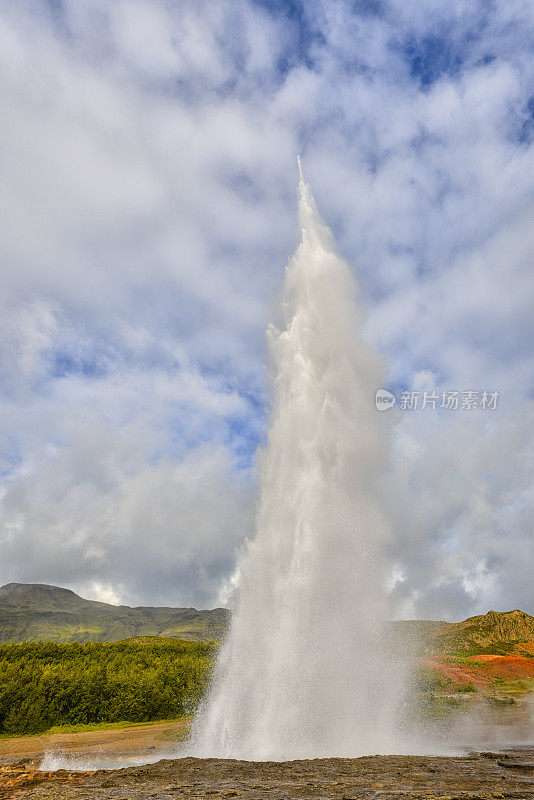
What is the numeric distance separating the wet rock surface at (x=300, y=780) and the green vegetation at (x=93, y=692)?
19533 millimetres

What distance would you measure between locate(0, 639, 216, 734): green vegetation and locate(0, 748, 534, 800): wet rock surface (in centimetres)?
1953

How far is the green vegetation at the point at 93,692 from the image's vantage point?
100 ft

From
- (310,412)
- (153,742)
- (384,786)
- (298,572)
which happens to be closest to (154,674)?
(153,742)

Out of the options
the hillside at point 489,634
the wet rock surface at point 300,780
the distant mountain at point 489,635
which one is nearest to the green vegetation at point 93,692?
the wet rock surface at point 300,780

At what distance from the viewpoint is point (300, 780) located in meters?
10.7

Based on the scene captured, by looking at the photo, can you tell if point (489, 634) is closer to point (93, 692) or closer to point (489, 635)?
point (489, 635)

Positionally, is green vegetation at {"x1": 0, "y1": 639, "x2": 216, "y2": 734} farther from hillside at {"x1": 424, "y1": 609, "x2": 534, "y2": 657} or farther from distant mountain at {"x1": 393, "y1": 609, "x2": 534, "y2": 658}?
hillside at {"x1": 424, "y1": 609, "x2": 534, "y2": 657}

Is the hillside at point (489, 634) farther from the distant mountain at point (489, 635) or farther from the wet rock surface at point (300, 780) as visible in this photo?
the wet rock surface at point (300, 780)

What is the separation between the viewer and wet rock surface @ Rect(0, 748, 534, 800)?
911 centimetres

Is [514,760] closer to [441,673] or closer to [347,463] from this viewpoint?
[347,463]

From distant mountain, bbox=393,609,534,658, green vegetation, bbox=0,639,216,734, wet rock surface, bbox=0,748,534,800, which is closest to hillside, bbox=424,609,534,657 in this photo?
distant mountain, bbox=393,609,534,658

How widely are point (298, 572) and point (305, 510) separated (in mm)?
2496

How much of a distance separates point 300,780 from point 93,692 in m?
28.4

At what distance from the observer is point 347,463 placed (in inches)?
840
